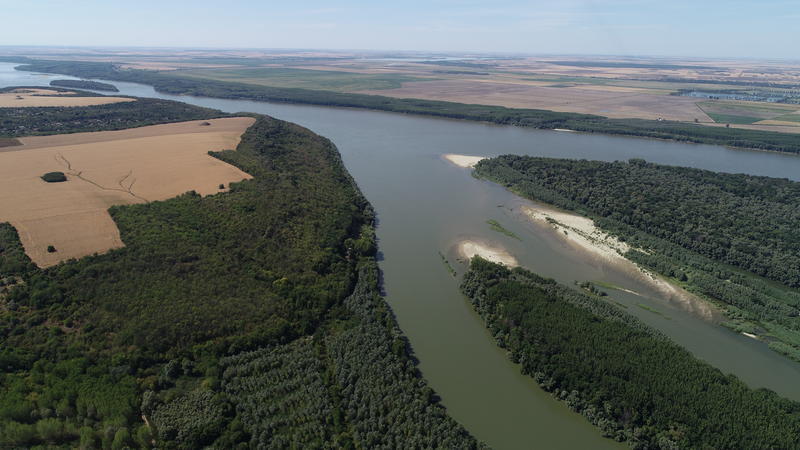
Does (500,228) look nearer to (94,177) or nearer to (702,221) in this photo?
(702,221)

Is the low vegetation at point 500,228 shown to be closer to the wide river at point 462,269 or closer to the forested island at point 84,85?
the wide river at point 462,269

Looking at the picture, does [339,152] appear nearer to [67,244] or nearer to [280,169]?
[280,169]

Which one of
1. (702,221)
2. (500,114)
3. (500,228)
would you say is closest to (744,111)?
(500,114)

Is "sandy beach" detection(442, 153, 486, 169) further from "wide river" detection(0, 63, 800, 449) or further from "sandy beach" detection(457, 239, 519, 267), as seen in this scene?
"sandy beach" detection(457, 239, 519, 267)

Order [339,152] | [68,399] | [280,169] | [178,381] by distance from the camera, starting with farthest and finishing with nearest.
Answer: [339,152], [280,169], [178,381], [68,399]

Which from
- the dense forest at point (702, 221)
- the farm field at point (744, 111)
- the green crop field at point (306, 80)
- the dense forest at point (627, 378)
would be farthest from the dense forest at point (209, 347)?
the green crop field at point (306, 80)

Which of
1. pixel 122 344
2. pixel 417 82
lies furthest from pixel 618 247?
pixel 417 82
